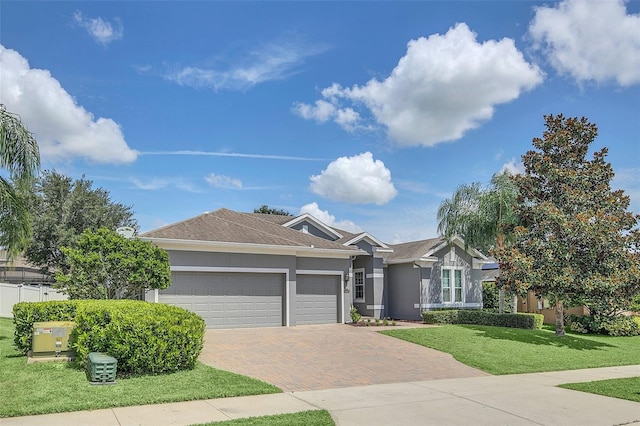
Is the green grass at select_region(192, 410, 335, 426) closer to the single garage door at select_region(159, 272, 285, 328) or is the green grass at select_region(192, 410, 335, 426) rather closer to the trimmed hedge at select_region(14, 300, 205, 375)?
the trimmed hedge at select_region(14, 300, 205, 375)

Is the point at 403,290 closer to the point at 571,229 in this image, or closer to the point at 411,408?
the point at 571,229

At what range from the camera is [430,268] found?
2666 cm

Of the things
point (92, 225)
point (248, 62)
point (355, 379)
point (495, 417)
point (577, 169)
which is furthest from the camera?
point (92, 225)

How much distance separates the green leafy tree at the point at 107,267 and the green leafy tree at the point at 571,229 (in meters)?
13.1

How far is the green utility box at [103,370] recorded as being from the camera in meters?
9.52

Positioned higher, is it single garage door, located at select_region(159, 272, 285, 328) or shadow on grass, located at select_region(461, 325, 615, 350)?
single garage door, located at select_region(159, 272, 285, 328)

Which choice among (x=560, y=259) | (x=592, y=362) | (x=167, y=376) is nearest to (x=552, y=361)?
(x=592, y=362)

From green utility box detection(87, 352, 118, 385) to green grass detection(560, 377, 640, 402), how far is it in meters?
9.52

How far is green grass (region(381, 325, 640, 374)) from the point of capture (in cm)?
1450

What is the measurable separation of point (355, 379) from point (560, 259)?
1112 cm

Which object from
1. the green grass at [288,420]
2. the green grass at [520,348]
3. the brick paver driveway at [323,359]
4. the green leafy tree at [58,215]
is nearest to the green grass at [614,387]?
the green grass at [520,348]

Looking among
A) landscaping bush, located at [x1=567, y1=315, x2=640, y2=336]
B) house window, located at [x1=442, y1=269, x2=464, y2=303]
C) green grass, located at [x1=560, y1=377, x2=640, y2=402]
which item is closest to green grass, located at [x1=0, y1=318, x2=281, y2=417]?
green grass, located at [x1=560, y1=377, x2=640, y2=402]

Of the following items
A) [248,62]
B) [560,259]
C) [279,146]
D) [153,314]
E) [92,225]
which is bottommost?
[153,314]

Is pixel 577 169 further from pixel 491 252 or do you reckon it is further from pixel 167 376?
pixel 167 376
